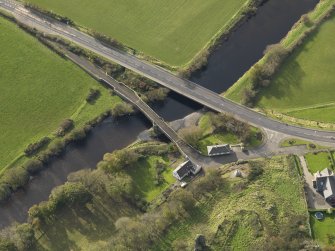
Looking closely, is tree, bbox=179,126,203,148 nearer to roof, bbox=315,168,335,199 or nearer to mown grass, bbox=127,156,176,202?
mown grass, bbox=127,156,176,202

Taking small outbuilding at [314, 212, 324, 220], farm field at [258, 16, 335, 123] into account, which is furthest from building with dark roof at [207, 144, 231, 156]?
small outbuilding at [314, 212, 324, 220]

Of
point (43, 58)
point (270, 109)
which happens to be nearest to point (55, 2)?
point (43, 58)

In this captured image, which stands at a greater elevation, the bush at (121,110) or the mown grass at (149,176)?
the bush at (121,110)

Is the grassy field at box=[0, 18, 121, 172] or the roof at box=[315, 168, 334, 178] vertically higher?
the grassy field at box=[0, 18, 121, 172]

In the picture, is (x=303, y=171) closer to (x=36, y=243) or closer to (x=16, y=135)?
(x=36, y=243)

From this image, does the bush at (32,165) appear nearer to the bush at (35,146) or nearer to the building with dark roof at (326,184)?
the bush at (35,146)

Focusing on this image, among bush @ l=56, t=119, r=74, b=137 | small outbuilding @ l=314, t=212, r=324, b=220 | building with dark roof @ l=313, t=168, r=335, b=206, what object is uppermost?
bush @ l=56, t=119, r=74, b=137

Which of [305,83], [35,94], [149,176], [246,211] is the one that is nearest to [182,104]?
[149,176]

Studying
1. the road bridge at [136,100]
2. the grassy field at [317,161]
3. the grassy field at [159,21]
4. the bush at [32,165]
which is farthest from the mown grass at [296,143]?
the bush at [32,165]
